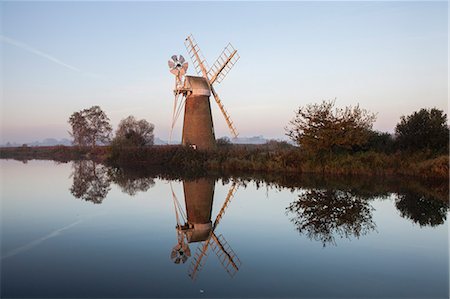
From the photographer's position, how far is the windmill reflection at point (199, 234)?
19.4 ft

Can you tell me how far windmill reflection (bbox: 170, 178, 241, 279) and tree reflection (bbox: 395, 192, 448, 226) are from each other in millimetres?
4622

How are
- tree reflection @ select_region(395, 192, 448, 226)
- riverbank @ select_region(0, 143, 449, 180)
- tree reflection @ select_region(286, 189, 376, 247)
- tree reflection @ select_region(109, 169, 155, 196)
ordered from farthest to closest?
riverbank @ select_region(0, 143, 449, 180), tree reflection @ select_region(109, 169, 155, 196), tree reflection @ select_region(395, 192, 448, 226), tree reflection @ select_region(286, 189, 376, 247)

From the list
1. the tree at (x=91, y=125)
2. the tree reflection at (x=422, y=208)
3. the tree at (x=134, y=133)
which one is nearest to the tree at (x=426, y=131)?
the tree reflection at (x=422, y=208)

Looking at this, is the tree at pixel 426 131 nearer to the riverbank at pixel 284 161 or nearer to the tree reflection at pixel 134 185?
the riverbank at pixel 284 161

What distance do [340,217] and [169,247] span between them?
4214 mm

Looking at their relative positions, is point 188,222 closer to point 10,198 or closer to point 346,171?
point 10,198

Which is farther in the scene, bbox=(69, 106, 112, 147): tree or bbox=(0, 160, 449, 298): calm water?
bbox=(69, 106, 112, 147): tree

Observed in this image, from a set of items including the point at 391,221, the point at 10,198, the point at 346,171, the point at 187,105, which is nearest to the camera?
the point at 391,221

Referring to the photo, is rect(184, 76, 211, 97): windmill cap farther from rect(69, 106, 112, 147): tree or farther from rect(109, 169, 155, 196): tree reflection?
rect(69, 106, 112, 147): tree

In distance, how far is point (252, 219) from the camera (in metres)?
9.15

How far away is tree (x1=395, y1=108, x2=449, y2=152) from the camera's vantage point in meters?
16.7

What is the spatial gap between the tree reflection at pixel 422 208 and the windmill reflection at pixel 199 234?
4.62m

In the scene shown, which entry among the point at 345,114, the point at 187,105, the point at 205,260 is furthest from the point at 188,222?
the point at 187,105

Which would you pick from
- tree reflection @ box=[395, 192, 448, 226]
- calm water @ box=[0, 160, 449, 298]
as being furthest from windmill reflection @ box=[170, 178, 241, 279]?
tree reflection @ box=[395, 192, 448, 226]
